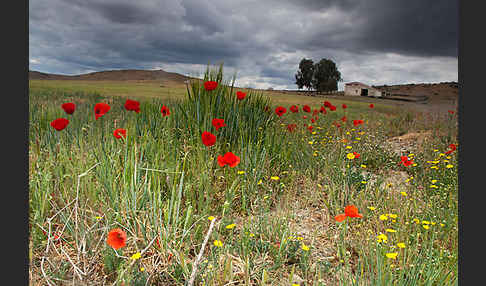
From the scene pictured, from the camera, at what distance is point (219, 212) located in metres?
2.77

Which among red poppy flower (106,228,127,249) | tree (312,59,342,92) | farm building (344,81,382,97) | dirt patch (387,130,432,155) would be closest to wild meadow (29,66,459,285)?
red poppy flower (106,228,127,249)

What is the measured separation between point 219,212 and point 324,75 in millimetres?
52446

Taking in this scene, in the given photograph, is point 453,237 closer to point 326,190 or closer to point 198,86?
point 326,190

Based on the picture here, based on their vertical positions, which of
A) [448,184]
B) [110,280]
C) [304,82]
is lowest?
[110,280]

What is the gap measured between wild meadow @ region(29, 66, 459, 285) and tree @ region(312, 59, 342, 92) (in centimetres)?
4825

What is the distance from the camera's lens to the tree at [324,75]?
50.0 m

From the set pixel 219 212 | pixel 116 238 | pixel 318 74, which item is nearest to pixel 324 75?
pixel 318 74

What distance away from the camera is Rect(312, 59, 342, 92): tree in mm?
50031

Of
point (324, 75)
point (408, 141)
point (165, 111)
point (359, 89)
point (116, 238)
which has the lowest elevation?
point (116, 238)

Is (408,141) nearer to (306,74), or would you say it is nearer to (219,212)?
(219,212)

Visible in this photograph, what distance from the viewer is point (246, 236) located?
7.03ft

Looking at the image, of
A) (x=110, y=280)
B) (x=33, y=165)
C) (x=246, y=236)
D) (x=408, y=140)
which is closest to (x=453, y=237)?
(x=246, y=236)

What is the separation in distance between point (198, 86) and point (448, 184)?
3.67 metres

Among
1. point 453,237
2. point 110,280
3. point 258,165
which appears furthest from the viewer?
point 258,165
